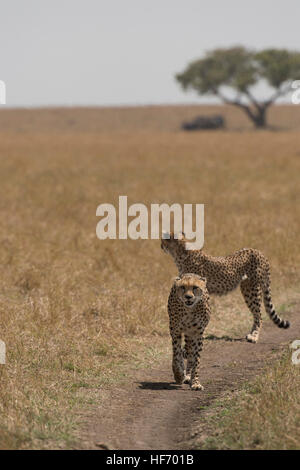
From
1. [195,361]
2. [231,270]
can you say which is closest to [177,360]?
[195,361]

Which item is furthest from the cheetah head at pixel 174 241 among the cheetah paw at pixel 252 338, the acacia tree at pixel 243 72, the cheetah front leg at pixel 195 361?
the acacia tree at pixel 243 72

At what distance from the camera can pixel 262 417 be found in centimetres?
507

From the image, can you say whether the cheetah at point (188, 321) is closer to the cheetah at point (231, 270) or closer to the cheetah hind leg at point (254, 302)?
the cheetah at point (231, 270)

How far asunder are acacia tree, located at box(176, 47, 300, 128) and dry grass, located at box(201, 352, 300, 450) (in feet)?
171

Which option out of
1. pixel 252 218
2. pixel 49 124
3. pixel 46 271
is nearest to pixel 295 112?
pixel 49 124

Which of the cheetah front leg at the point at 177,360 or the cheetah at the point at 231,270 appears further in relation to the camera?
the cheetah at the point at 231,270

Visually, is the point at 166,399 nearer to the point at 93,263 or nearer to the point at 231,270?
the point at 231,270

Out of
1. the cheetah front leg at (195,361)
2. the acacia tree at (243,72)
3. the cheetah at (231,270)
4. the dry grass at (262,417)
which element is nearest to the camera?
the dry grass at (262,417)

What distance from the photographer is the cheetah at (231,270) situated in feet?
24.9

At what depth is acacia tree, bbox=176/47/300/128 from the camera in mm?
56719

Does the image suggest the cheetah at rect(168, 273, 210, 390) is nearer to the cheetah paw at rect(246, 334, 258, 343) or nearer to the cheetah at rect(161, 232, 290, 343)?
the cheetah at rect(161, 232, 290, 343)

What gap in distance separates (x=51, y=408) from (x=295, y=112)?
64185 mm

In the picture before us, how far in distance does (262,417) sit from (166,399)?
3.39 feet

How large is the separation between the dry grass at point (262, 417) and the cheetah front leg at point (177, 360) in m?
0.56
